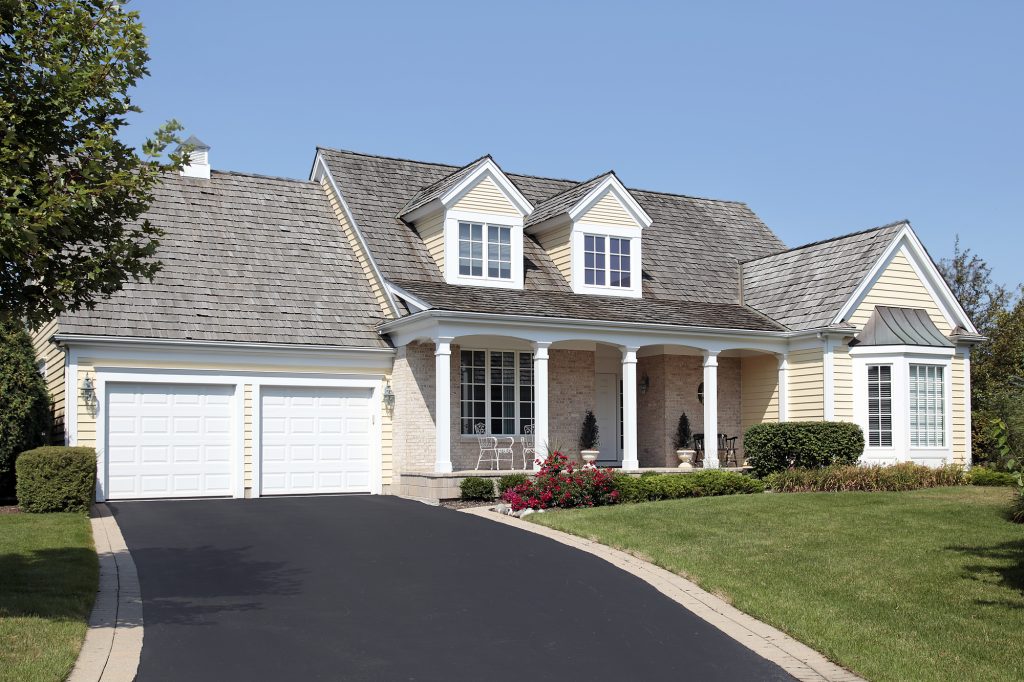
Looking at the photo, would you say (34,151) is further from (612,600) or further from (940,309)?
(940,309)

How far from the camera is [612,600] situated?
11.6 metres

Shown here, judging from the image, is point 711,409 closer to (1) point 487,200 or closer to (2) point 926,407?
(2) point 926,407

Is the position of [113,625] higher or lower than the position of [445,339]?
lower

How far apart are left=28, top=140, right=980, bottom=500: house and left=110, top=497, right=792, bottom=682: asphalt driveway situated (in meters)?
4.74

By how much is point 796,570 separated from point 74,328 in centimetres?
1352

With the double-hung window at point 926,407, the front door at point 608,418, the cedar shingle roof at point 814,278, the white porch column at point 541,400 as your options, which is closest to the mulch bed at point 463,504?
the white porch column at point 541,400

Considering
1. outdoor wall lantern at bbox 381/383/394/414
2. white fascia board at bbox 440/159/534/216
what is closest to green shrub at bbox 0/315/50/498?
outdoor wall lantern at bbox 381/383/394/414

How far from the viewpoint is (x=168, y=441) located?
20344 mm

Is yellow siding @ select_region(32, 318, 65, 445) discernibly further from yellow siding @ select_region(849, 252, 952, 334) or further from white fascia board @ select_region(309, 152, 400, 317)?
yellow siding @ select_region(849, 252, 952, 334)

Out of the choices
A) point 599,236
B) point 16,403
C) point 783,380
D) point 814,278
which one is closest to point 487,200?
point 599,236

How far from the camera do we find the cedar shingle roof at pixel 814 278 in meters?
23.8

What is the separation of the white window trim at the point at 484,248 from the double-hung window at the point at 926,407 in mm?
8941

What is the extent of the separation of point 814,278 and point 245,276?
42.7ft

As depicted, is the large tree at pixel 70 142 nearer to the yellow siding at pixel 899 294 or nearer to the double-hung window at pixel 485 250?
the double-hung window at pixel 485 250
